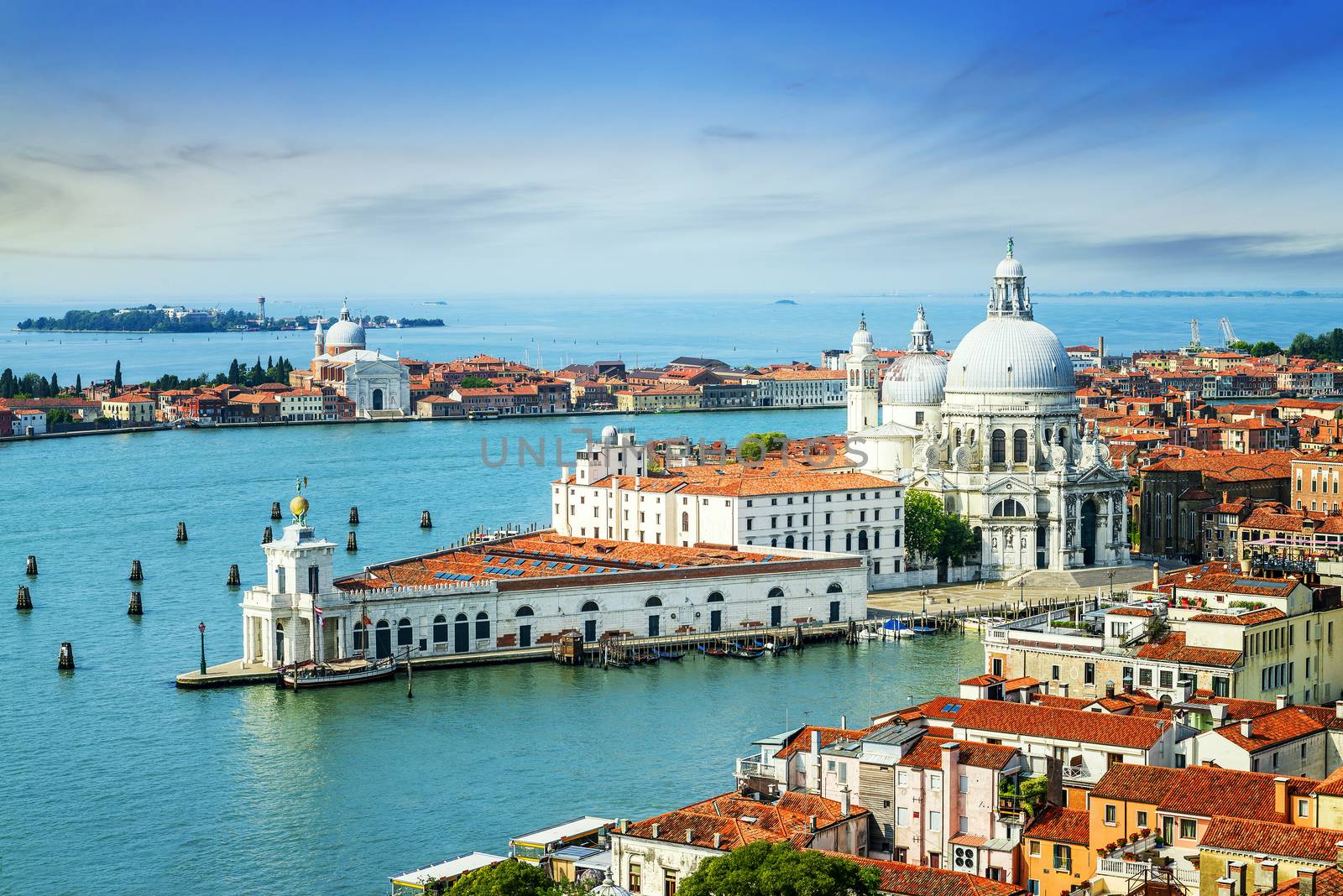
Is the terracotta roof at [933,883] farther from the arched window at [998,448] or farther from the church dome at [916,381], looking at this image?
the church dome at [916,381]

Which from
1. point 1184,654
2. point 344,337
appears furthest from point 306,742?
point 344,337

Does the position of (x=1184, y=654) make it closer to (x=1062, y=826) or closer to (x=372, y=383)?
(x=1062, y=826)

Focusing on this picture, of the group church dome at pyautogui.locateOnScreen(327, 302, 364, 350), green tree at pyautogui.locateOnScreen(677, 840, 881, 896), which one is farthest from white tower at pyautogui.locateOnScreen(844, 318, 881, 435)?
church dome at pyautogui.locateOnScreen(327, 302, 364, 350)

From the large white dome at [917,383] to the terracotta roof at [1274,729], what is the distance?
2821cm

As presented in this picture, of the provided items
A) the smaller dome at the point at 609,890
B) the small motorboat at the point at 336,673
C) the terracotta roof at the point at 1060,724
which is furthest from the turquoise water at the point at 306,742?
the terracotta roof at the point at 1060,724

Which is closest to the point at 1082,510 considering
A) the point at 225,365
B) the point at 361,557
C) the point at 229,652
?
the point at 361,557

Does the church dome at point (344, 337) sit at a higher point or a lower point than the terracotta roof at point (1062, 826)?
higher

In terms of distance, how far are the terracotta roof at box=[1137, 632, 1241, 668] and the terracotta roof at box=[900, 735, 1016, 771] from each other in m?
→ 3.80

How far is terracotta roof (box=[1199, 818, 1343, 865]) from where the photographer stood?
14188 millimetres

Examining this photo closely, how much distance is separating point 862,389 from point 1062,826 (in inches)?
1362

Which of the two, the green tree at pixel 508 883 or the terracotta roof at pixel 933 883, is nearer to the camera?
the green tree at pixel 508 883

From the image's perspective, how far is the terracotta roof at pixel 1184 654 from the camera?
2019 cm

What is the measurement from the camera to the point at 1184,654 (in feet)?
67.2

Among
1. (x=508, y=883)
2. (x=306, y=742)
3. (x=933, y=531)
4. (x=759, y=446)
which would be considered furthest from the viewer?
(x=759, y=446)
